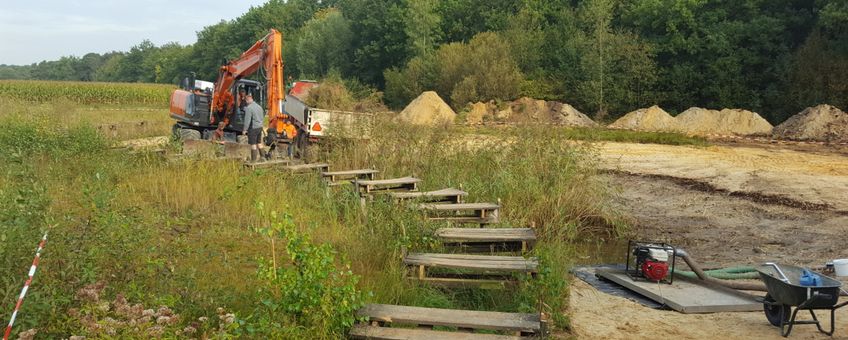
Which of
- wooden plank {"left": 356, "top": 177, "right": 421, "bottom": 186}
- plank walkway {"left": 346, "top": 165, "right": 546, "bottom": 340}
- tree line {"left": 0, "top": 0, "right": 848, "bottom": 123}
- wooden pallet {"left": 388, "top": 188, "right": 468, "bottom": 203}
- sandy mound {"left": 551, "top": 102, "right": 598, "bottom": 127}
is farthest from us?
sandy mound {"left": 551, "top": 102, "right": 598, "bottom": 127}

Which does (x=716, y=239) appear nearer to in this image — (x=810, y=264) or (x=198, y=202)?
(x=810, y=264)

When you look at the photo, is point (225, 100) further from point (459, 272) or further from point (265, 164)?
point (459, 272)

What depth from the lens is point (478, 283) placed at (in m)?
7.62

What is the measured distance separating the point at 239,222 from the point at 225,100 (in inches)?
478

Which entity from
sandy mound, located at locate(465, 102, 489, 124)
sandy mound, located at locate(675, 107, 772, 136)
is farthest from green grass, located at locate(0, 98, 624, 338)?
sandy mound, located at locate(465, 102, 489, 124)

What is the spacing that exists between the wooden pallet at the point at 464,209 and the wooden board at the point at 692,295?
6.20ft

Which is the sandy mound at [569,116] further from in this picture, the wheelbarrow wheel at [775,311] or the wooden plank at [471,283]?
the wooden plank at [471,283]

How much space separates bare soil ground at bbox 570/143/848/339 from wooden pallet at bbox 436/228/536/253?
789mm

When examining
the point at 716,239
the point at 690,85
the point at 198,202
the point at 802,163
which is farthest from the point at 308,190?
the point at 690,85

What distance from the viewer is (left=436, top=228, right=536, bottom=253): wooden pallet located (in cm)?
841

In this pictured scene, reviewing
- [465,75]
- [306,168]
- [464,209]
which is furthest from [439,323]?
[465,75]

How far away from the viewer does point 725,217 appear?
47.6 ft

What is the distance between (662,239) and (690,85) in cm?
2933

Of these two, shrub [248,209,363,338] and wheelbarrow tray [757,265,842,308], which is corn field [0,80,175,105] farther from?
wheelbarrow tray [757,265,842,308]
